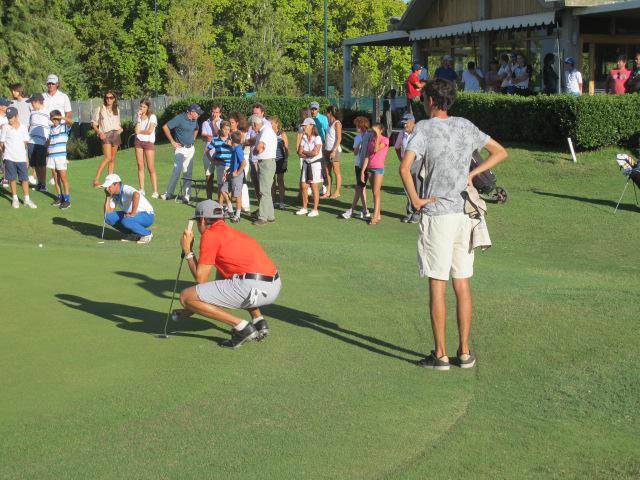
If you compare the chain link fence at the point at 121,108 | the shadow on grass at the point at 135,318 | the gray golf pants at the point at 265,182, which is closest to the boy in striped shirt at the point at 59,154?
the gray golf pants at the point at 265,182

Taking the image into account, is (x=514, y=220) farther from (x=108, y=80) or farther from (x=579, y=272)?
(x=108, y=80)

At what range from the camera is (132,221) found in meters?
15.7

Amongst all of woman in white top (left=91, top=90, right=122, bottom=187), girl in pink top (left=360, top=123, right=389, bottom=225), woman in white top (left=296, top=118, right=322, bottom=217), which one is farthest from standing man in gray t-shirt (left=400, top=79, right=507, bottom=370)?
woman in white top (left=91, top=90, right=122, bottom=187)

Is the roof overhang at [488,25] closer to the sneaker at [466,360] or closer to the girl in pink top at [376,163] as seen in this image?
the girl in pink top at [376,163]

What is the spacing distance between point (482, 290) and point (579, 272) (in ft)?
9.14

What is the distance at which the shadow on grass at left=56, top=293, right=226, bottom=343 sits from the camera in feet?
31.0

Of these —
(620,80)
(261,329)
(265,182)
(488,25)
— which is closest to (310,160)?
(265,182)

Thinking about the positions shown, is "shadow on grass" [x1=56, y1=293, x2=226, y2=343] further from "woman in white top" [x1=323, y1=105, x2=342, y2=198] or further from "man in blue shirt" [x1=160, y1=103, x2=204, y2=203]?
"woman in white top" [x1=323, y1=105, x2=342, y2=198]

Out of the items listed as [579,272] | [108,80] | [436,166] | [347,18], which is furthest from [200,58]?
[436,166]

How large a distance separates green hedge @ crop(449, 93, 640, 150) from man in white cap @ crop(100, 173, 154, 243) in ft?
39.6

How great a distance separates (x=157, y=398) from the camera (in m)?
7.33

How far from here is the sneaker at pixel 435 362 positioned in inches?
313

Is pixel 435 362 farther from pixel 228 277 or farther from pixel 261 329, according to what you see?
pixel 228 277

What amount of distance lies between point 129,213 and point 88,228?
2.07 m
